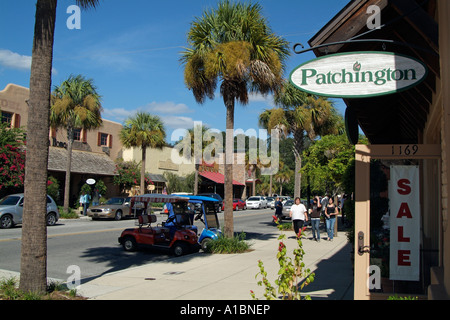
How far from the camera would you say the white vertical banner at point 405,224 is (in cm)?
585

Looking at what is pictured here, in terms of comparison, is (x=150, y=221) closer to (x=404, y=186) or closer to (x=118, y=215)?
(x=404, y=186)

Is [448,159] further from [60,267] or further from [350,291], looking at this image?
[60,267]

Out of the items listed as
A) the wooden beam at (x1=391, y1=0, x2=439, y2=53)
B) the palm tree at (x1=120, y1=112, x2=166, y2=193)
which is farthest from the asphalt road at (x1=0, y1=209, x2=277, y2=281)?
the palm tree at (x1=120, y1=112, x2=166, y2=193)

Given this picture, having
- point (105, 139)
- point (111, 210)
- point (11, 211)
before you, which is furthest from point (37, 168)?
point (105, 139)

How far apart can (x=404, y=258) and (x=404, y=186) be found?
3.33 feet

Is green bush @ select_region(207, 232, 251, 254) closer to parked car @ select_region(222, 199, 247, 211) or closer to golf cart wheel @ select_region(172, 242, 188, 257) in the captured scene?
golf cart wheel @ select_region(172, 242, 188, 257)

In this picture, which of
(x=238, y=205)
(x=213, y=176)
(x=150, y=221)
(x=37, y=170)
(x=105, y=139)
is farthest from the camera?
(x=213, y=176)

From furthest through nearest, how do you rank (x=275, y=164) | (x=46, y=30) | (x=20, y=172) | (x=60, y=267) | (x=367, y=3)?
(x=275, y=164)
(x=20, y=172)
(x=60, y=267)
(x=46, y=30)
(x=367, y=3)

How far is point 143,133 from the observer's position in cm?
3281

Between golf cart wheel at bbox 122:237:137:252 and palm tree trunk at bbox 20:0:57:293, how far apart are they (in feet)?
21.6

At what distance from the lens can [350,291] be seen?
7957 mm

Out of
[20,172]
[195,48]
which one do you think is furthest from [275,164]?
[195,48]
